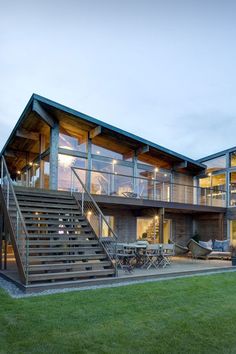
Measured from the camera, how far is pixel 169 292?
6.66m

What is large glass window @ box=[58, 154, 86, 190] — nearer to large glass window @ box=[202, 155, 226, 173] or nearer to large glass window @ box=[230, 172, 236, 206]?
large glass window @ box=[202, 155, 226, 173]

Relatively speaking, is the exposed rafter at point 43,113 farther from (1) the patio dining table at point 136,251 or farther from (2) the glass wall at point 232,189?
(2) the glass wall at point 232,189

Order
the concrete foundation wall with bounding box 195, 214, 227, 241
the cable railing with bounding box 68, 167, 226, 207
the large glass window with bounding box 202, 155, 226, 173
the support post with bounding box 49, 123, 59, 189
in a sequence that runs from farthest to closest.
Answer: the large glass window with bounding box 202, 155, 226, 173 < the concrete foundation wall with bounding box 195, 214, 227, 241 < the cable railing with bounding box 68, 167, 226, 207 < the support post with bounding box 49, 123, 59, 189

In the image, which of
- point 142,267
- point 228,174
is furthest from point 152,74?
point 142,267

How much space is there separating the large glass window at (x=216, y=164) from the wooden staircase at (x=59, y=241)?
10.2 metres

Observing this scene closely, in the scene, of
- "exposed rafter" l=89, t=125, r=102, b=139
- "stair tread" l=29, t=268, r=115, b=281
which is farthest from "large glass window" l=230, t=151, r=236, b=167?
"stair tread" l=29, t=268, r=115, b=281

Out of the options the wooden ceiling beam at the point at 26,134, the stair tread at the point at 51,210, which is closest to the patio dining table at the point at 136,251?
the stair tread at the point at 51,210

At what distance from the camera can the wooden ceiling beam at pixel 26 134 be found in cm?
1377

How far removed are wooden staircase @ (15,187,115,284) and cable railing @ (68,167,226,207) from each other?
1973 mm

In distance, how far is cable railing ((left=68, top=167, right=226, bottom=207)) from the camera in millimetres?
12500

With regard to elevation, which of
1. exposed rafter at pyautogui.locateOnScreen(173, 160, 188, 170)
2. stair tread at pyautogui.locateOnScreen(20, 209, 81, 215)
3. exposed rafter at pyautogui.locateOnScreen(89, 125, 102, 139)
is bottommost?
stair tread at pyautogui.locateOnScreen(20, 209, 81, 215)

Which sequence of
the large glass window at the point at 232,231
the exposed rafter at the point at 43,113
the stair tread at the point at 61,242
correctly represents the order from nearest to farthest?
the stair tread at the point at 61,242, the exposed rafter at the point at 43,113, the large glass window at the point at 232,231

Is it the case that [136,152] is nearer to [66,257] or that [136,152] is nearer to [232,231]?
[232,231]

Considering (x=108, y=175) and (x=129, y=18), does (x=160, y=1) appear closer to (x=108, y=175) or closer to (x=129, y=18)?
(x=129, y=18)
